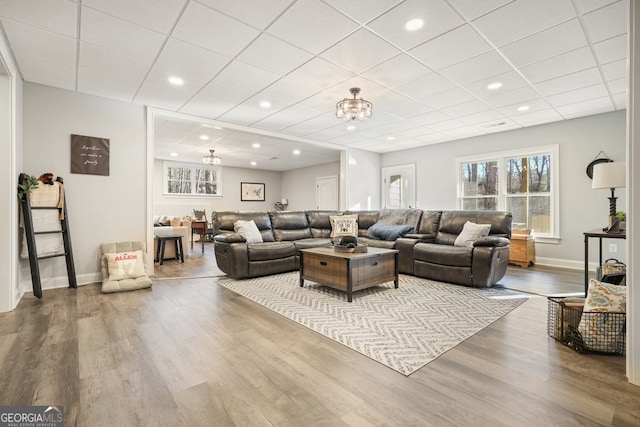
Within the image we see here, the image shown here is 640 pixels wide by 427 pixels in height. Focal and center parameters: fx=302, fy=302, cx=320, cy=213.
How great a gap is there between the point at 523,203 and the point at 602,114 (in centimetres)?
181

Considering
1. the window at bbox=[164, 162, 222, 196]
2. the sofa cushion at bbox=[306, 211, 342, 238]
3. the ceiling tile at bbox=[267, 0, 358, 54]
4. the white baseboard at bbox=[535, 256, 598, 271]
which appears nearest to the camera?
the ceiling tile at bbox=[267, 0, 358, 54]

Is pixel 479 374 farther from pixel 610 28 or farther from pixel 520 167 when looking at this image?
pixel 520 167

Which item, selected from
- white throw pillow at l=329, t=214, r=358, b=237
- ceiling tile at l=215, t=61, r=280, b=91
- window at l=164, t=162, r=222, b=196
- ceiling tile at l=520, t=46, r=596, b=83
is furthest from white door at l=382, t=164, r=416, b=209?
window at l=164, t=162, r=222, b=196

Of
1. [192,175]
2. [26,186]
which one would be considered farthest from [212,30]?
[192,175]

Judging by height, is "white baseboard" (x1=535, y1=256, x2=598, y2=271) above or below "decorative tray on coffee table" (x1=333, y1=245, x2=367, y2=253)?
below

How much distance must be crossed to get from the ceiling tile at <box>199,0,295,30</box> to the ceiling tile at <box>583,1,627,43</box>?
93.5 inches

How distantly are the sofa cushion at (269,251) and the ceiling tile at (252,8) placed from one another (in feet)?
9.35

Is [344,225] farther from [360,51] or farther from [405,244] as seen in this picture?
[360,51]

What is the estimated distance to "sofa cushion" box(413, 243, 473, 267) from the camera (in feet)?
12.6

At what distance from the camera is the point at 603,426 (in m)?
1.38

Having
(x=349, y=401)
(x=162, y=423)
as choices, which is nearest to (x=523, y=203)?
(x=349, y=401)

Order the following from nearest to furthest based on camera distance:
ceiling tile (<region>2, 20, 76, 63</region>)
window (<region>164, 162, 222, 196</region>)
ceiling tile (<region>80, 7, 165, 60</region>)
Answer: ceiling tile (<region>80, 7, 165, 60</region>) < ceiling tile (<region>2, 20, 76, 63</region>) < window (<region>164, 162, 222, 196</region>)

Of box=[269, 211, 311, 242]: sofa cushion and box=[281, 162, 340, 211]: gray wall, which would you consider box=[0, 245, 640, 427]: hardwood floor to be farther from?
box=[281, 162, 340, 211]: gray wall

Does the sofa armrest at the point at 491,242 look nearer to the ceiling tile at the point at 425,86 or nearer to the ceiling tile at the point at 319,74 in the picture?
the ceiling tile at the point at 425,86
